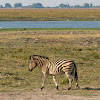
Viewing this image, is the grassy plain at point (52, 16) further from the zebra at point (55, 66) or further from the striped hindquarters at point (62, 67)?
the striped hindquarters at point (62, 67)

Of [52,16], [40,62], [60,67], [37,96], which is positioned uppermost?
[40,62]

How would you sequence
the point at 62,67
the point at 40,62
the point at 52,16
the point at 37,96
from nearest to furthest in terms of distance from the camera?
the point at 37,96
the point at 62,67
the point at 40,62
the point at 52,16

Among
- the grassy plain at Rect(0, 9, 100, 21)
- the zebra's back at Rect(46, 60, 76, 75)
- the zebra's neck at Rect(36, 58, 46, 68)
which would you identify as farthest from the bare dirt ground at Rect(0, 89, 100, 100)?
the grassy plain at Rect(0, 9, 100, 21)

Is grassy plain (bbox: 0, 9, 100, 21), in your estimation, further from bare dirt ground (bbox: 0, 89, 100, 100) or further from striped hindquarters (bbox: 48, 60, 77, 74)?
bare dirt ground (bbox: 0, 89, 100, 100)

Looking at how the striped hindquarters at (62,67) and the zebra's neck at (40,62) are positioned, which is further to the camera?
the zebra's neck at (40,62)

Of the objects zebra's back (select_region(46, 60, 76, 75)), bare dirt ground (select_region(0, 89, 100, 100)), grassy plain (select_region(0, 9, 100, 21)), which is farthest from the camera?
grassy plain (select_region(0, 9, 100, 21))

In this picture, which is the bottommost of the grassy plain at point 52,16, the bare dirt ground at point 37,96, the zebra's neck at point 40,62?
the grassy plain at point 52,16

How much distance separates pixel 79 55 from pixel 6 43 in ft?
32.5

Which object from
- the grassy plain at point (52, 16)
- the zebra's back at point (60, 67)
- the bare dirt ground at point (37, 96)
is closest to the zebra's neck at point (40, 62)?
the zebra's back at point (60, 67)

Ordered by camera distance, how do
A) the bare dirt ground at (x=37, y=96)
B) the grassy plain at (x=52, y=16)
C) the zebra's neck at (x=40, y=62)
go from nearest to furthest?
the bare dirt ground at (x=37, y=96)
the zebra's neck at (x=40, y=62)
the grassy plain at (x=52, y=16)

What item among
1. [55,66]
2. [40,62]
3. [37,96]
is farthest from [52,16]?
[37,96]

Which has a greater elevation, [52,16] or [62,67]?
[62,67]

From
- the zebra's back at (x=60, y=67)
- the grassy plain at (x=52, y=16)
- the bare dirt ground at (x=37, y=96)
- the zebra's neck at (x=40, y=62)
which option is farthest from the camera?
the grassy plain at (x=52, y=16)

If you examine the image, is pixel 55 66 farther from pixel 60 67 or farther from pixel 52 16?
pixel 52 16
